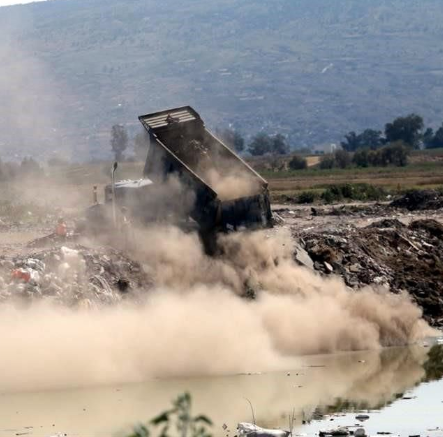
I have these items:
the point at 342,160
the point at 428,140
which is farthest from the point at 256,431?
the point at 428,140

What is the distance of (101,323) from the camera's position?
23.0 metres

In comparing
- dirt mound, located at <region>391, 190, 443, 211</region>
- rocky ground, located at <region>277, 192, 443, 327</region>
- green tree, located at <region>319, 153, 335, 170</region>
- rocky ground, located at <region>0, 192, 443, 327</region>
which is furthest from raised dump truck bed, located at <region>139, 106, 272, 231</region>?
green tree, located at <region>319, 153, 335, 170</region>

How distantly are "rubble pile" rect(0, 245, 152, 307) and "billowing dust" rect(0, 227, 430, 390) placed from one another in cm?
34

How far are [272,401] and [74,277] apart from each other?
17.8ft

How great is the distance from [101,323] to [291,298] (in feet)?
Result: 15.0

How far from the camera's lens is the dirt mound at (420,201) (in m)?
47.0

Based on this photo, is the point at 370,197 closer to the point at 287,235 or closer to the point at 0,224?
the point at 0,224

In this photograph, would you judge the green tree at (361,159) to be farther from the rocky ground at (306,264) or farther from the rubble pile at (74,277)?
the rubble pile at (74,277)

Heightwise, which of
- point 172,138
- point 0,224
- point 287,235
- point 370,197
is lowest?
point 370,197

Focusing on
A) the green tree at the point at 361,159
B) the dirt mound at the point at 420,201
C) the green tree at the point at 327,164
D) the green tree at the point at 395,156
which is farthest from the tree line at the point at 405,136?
the dirt mound at the point at 420,201

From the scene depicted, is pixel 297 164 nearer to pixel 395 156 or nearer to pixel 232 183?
pixel 395 156

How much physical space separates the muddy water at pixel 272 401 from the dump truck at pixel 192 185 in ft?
10.7

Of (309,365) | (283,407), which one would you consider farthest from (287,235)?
(283,407)

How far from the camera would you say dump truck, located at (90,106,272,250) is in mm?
25938
